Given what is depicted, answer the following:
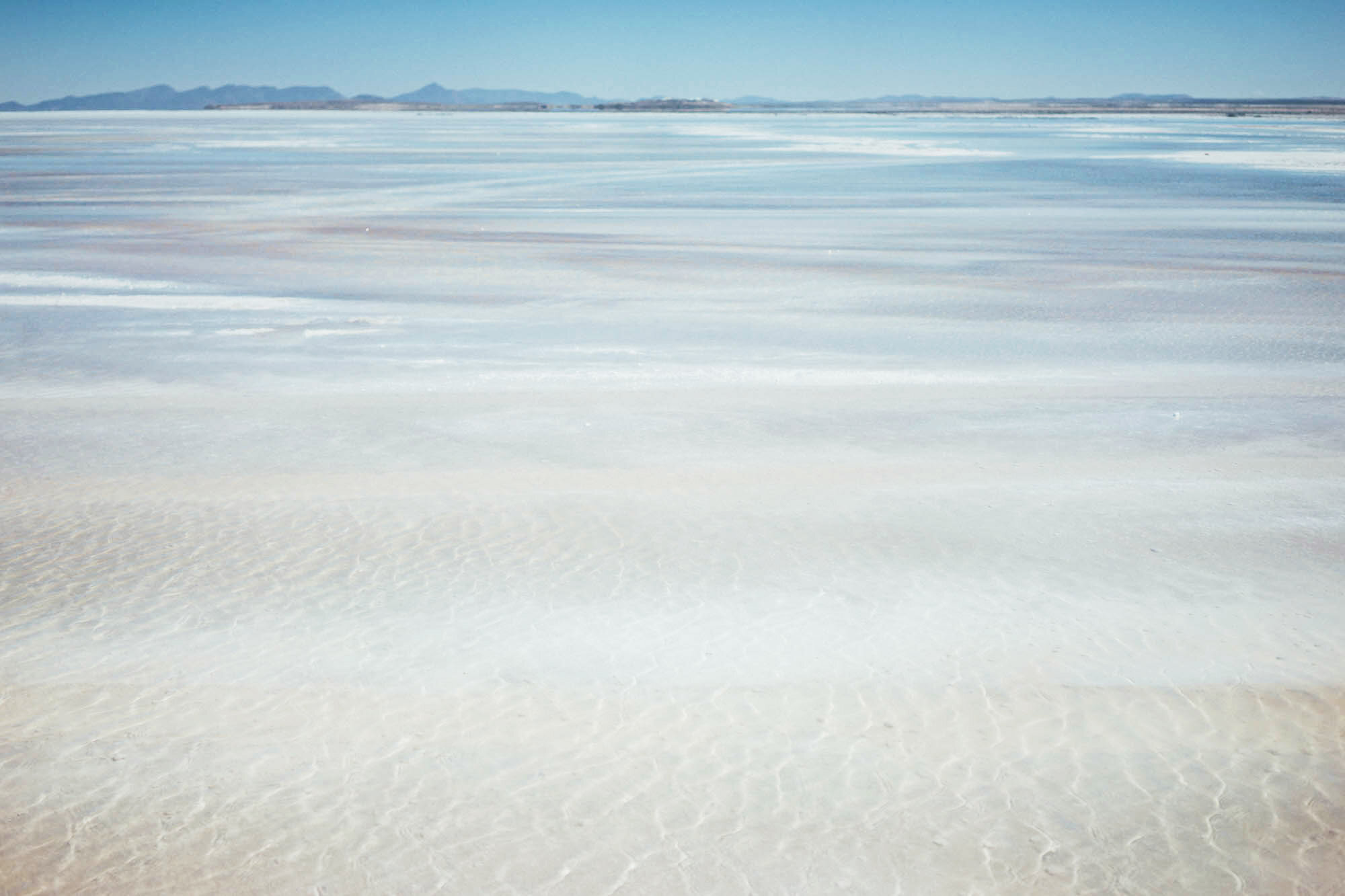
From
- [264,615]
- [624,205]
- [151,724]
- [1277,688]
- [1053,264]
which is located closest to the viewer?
[151,724]

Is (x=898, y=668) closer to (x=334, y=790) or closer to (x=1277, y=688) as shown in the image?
(x=1277, y=688)

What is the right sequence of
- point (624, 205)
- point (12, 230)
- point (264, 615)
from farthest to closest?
point (624, 205)
point (12, 230)
point (264, 615)

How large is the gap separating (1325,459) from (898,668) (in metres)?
5.02

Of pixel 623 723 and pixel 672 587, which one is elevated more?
pixel 623 723

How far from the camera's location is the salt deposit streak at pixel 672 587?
4.25m

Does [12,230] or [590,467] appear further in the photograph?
[12,230]

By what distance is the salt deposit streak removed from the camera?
425cm

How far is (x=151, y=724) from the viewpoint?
16.1ft

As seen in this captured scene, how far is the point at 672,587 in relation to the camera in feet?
21.4

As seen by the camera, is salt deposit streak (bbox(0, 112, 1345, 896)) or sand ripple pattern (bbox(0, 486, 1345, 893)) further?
salt deposit streak (bbox(0, 112, 1345, 896))

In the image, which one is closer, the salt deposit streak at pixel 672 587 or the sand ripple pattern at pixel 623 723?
the sand ripple pattern at pixel 623 723

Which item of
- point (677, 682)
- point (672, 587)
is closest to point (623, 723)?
point (677, 682)

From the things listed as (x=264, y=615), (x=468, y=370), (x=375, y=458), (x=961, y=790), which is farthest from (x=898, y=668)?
(x=468, y=370)

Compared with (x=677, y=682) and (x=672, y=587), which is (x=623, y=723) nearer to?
(x=677, y=682)
